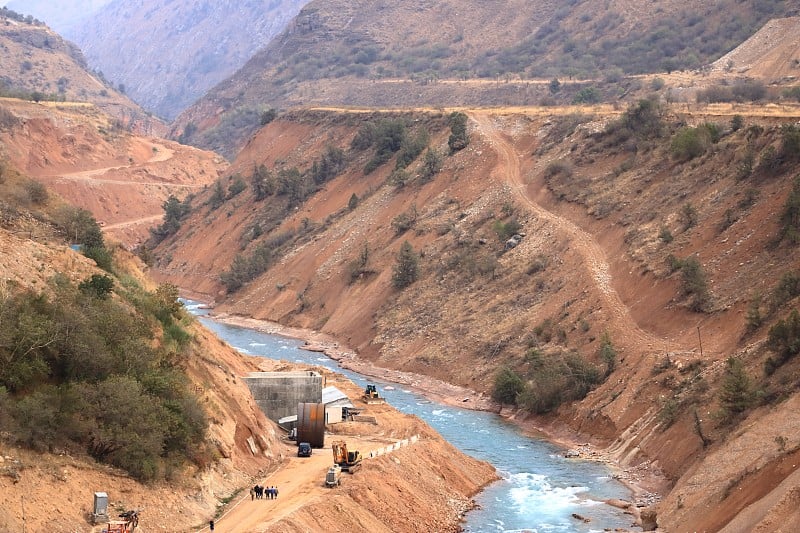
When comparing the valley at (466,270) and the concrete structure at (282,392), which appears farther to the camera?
the concrete structure at (282,392)

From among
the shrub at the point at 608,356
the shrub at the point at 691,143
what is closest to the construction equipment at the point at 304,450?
the shrub at the point at 608,356

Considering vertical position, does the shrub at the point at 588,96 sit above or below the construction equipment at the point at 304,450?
above

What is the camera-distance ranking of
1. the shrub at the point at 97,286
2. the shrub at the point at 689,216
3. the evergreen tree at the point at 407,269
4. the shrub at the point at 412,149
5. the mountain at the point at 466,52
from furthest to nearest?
the mountain at the point at 466,52, the shrub at the point at 412,149, the evergreen tree at the point at 407,269, the shrub at the point at 689,216, the shrub at the point at 97,286

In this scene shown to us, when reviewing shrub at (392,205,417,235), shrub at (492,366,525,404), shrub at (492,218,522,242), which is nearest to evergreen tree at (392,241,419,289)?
shrub at (492,218,522,242)

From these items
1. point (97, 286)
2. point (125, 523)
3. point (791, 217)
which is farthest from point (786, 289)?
point (125, 523)

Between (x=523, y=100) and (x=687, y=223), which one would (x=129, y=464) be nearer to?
(x=687, y=223)

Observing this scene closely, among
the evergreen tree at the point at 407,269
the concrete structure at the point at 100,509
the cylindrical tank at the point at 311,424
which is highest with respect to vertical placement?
the evergreen tree at the point at 407,269

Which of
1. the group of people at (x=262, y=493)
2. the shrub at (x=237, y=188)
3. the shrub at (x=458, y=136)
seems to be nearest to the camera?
the group of people at (x=262, y=493)

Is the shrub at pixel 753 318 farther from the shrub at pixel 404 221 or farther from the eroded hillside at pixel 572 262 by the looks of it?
the shrub at pixel 404 221
